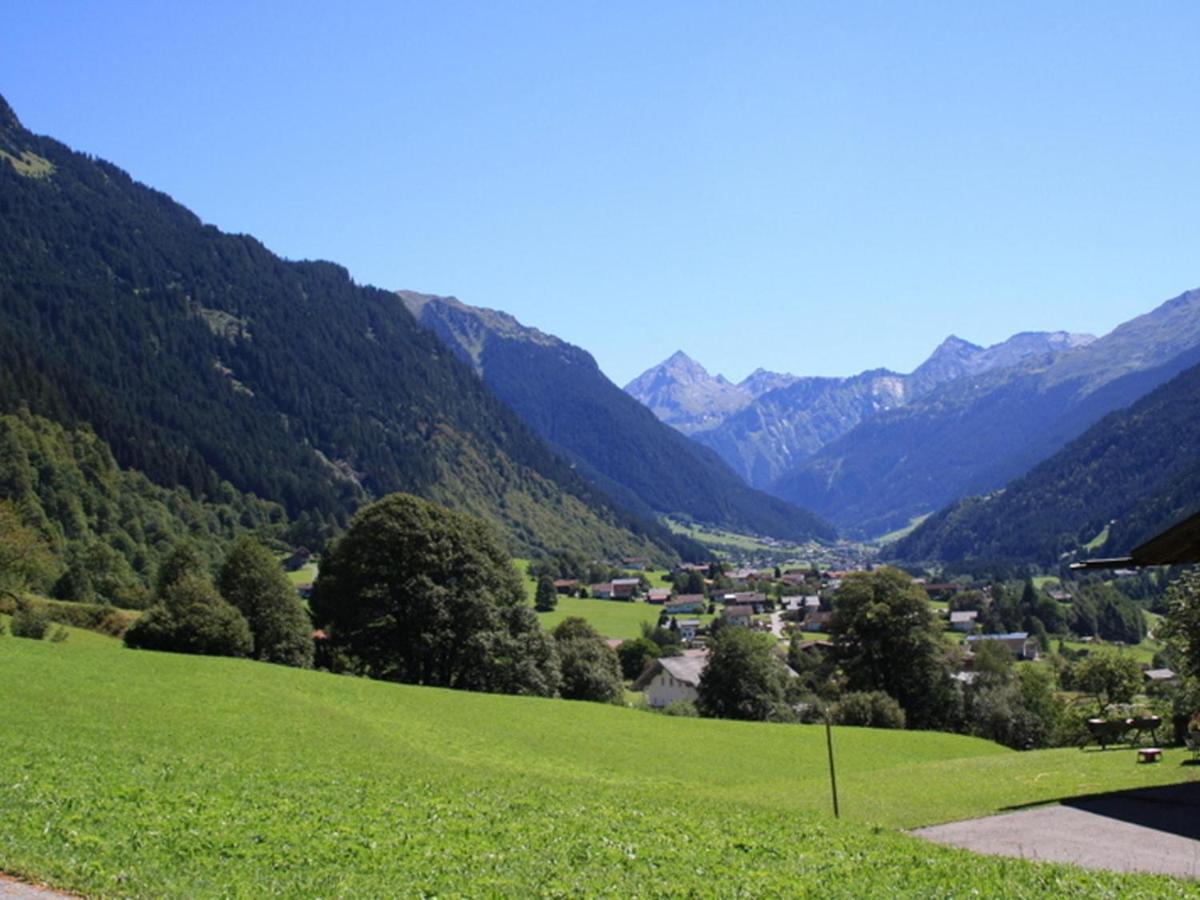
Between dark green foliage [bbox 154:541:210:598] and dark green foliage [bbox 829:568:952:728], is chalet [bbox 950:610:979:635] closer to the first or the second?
dark green foliage [bbox 829:568:952:728]

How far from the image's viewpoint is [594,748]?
43.8 m

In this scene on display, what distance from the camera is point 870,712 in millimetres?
73562

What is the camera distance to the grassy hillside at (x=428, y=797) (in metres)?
14.6

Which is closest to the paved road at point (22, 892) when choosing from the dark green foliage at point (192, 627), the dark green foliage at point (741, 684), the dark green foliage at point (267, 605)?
the dark green foliage at point (192, 627)

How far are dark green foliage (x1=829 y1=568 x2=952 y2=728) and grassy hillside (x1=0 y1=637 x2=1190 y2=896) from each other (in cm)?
2702

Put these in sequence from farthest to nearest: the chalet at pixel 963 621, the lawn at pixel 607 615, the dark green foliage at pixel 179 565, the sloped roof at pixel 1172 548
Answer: the chalet at pixel 963 621 → the lawn at pixel 607 615 → the dark green foliage at pixel 179 565 → the sloped roof at pixel 1172 548

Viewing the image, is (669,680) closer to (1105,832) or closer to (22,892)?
(1105,832)

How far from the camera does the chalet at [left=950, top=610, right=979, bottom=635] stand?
182 metres

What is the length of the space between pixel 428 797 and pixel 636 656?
340ft

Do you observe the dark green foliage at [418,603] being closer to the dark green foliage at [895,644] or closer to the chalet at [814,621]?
the dark green foliage at [895,644]

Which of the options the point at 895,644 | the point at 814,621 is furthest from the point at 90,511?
the point at 814,621

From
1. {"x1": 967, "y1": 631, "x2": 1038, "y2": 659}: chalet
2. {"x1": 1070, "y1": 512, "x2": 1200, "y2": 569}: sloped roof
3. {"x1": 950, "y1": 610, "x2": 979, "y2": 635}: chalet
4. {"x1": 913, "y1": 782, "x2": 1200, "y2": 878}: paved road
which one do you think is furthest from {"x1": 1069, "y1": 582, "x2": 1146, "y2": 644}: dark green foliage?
{"x1": 913, "y1": 782, "x2": 1200, "y2": 878}: paved road

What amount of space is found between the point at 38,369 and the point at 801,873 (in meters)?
184

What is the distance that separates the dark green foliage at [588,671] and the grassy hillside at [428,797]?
32.3m
